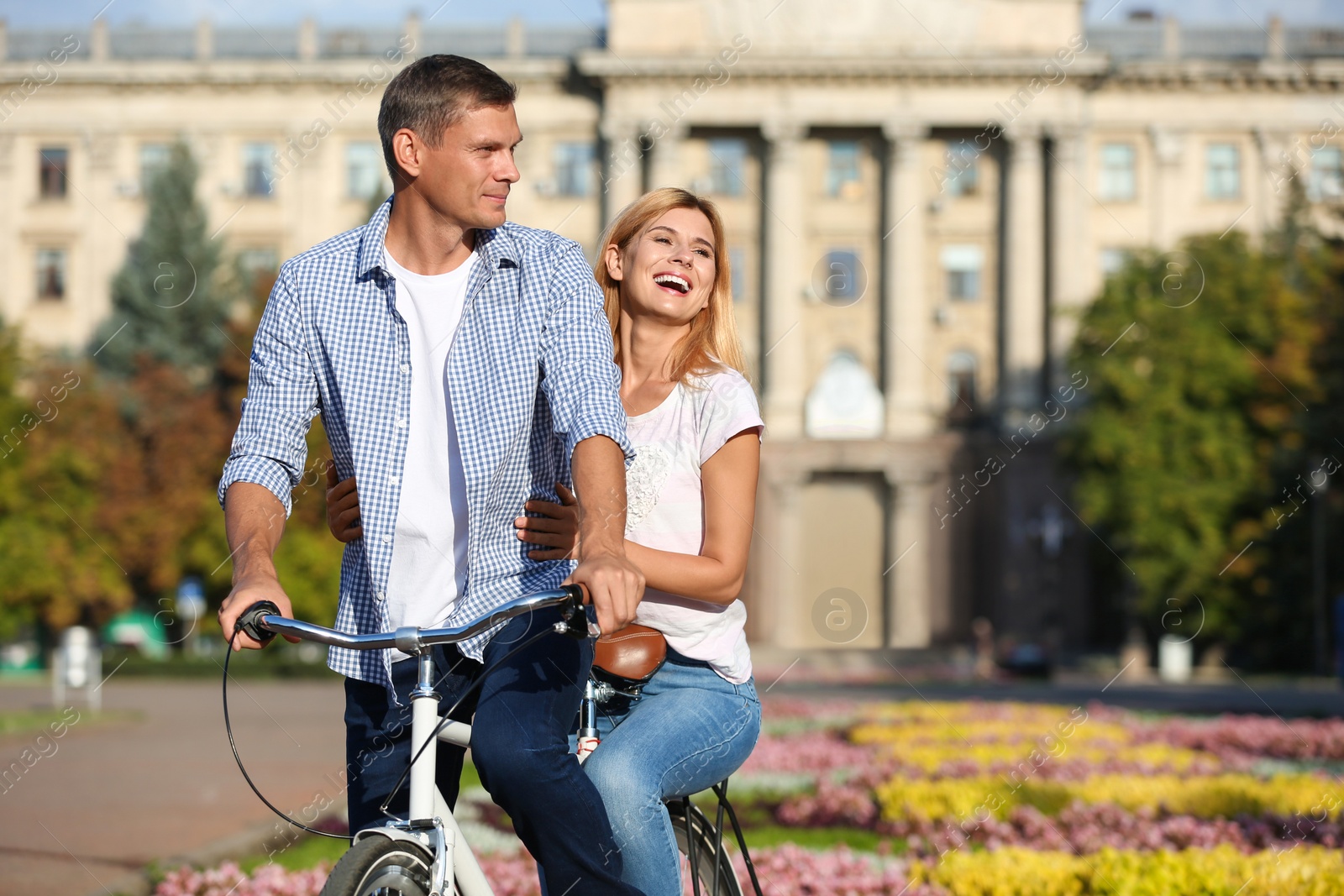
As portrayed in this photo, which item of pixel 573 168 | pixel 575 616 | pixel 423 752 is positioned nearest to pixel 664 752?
pixel 423 752

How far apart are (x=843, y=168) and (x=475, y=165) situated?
48000 millimetres

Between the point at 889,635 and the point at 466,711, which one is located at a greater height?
the point at 466,711

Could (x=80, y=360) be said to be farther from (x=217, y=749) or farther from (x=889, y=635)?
(x=217, y=749)

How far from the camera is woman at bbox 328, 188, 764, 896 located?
3.63 meters

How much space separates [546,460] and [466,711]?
56 cm

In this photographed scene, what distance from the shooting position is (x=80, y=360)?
47625 mm

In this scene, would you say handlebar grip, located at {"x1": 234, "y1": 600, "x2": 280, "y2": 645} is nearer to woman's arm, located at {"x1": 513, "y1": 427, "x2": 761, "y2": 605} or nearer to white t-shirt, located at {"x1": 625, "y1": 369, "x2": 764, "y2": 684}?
woman's arm, located at {"x1": 513, "y1": 427, "x2": 761, "y2": 605}

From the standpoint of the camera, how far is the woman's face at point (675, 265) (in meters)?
4.10

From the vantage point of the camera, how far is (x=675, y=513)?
3910mm

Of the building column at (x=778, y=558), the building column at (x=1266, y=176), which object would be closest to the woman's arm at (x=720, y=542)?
the building column at (x=778, y=558)

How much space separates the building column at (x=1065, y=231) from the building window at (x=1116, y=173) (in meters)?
1.41

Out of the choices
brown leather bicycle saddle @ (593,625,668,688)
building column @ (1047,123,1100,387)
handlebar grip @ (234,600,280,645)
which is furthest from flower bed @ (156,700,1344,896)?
building column @ (1047,123,1100,387)

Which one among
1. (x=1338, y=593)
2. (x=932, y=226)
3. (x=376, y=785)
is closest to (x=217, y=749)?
(x=376, y=785)

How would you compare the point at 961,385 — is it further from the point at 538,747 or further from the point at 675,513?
the point at 538,747
